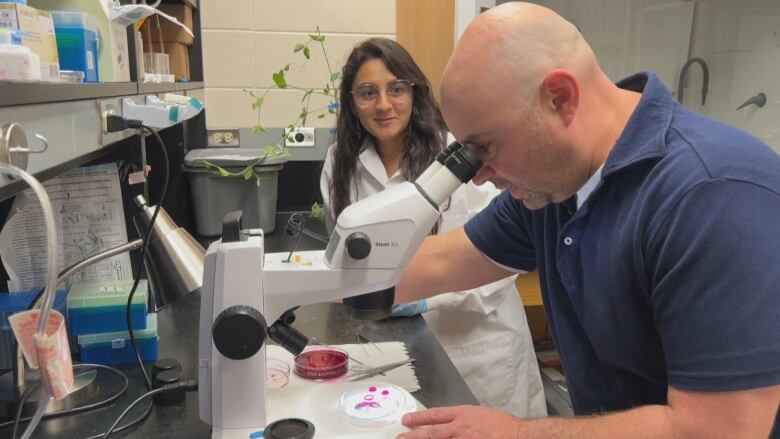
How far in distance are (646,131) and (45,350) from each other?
2.87ft

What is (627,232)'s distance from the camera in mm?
926

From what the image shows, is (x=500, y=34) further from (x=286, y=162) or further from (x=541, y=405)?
(x=286, y=162)

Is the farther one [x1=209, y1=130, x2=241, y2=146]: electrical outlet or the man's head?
[x1=209, y1=130, x2=241, y2=146]: electrical outlet

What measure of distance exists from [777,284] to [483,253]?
650 millimetres

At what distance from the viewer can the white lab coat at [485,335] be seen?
5.81 ft

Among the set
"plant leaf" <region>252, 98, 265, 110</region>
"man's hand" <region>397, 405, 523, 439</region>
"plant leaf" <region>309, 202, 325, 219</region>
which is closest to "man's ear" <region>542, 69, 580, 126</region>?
"man's hand" <region>397, 405, 523, 439</region>

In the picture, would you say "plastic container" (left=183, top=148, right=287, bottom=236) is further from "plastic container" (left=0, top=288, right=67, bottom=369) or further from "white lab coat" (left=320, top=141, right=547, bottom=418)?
"plastic container" (left=0, top=288, right=67, bottom=369)

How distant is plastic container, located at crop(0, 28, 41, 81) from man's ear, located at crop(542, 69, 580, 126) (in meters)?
0.71

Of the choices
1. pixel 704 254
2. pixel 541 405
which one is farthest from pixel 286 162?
pixel 704 254

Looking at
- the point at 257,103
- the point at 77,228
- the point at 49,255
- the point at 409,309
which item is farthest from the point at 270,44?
the point at 49,255

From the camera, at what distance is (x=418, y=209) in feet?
2.93

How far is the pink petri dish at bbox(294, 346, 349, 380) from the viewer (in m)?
1.13

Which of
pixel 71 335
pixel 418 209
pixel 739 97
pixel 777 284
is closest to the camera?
pixel 777 284

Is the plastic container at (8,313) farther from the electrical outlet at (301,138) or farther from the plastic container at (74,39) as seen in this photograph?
the electrical outlet at (301,138)
